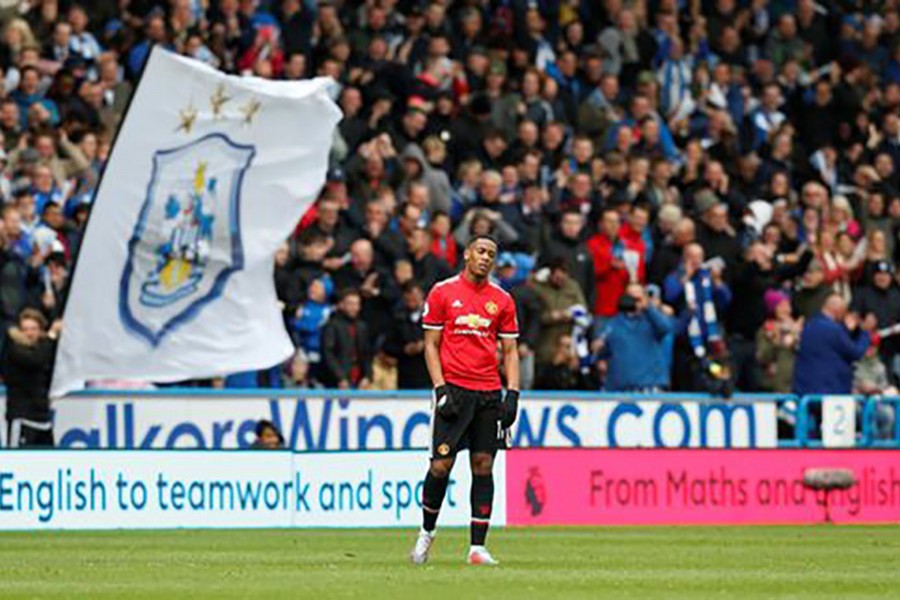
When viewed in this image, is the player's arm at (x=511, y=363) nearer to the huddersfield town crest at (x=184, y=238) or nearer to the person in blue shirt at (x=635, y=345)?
the huddersfield town crest at (x=184, y=238)

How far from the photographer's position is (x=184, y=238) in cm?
2792

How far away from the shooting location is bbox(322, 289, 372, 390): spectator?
28.8 metres

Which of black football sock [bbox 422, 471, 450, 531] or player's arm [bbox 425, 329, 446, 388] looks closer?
player's arm [bbox 425, 329, 446, 388]

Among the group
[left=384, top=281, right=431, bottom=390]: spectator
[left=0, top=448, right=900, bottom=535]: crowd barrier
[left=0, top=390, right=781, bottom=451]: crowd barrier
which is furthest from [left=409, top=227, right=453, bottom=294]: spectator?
[left=0, top=448, right=900, bottom=535]: crowd barrier

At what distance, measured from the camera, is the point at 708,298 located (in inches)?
1225

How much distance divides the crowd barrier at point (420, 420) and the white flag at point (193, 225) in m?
1.13

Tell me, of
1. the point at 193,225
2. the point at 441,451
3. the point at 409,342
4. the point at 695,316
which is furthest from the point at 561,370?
the point at 441,451

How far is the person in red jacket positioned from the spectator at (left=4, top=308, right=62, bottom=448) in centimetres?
726

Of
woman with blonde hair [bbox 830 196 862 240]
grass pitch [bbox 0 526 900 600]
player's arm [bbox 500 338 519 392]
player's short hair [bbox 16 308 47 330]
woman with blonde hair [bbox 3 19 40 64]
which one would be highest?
woman with blonde hair [bbox 3 19 40 64]

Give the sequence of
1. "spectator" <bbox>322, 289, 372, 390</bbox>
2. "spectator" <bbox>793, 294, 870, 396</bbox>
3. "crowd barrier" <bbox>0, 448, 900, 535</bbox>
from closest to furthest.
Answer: "crowd barrier" <bbox>0, 448, 900, 535</bbox> → "spectator" <bbox>322, 289, 372, 390</bbox> → "spectator" <bbox>793, 294, 870, 396</bbox>

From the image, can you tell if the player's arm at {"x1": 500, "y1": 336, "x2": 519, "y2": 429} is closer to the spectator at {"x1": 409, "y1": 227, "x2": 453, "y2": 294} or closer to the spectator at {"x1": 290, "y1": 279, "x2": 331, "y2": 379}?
the spectator at {"x1": 290, "y1": 279, "x2": 331, "y2": 379}

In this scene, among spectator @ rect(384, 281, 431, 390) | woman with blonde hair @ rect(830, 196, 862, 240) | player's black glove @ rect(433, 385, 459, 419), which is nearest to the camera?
player's black glove @ rect(433, 385, 459, 419)

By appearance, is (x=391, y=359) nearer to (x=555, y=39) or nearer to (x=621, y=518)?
(x=621, y=518)

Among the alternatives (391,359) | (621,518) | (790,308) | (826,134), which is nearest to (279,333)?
(391,359)
